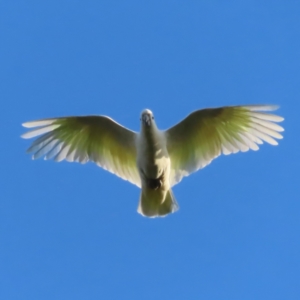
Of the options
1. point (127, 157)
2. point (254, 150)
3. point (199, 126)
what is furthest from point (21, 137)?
point (254, 150)

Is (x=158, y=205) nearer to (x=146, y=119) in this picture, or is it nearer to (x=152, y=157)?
(x=152, y=157)

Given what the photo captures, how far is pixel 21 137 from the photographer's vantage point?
16578mm

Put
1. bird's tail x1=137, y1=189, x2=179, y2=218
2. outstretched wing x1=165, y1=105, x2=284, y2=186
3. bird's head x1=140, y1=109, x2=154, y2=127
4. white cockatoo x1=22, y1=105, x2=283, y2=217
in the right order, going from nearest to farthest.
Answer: bird's head x1=140, y1=109, x2=154, y2=127, white cockatoo x1=22, y1=105, x2=283, y2=217, outstretched wing x1=165, y1=105, x2=284, y2=186, bird's tail x1=137, y1=189, x2=179, y2=218

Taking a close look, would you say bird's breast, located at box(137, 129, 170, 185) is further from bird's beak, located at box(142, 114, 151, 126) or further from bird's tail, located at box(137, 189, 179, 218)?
bird's tail, located at box(137, 189, 179, 218)

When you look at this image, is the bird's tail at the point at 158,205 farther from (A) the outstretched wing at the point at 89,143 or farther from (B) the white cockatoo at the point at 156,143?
(A) the outstretched wing at the point at 89,143

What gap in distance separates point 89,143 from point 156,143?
1687 millimetres

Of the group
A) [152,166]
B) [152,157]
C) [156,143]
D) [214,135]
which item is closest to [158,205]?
[152,166]

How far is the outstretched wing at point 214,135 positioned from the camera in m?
16.5

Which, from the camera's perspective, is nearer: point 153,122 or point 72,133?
point 153,122

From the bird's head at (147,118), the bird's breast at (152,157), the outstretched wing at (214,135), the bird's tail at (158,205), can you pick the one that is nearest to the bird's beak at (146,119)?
the bird's head at (147,118)

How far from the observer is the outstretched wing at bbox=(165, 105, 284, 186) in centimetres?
1652

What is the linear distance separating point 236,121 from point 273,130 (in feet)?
2.32

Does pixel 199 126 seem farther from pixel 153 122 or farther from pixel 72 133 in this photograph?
pixel 72 133

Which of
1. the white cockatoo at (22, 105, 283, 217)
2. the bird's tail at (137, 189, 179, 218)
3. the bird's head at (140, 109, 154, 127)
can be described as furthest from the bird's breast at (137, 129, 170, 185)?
the bird's tail at (137, 189, 179, 218)
